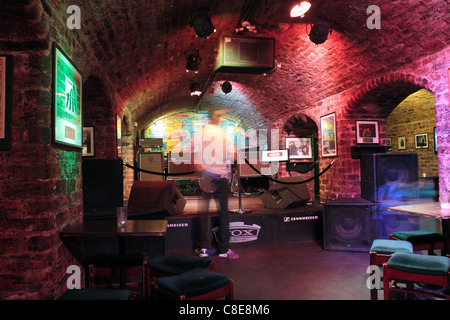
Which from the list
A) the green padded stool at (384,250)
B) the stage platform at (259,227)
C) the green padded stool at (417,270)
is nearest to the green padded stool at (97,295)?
the green padded stool at (417,270)

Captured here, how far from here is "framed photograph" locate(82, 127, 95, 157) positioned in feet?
15.1

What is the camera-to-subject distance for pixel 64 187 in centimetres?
251

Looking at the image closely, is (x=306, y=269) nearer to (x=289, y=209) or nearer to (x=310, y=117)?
(x=289, y=209)

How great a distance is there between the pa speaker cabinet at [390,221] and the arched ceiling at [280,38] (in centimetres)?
227

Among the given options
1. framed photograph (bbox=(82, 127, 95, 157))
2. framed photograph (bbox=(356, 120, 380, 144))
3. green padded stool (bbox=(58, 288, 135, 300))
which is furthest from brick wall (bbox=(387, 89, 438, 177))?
green padded stool (bbox=(58, 288, 135, 300))

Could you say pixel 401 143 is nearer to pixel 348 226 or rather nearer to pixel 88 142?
pixel 348 226

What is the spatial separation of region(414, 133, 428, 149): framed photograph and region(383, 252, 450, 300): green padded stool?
8.37m

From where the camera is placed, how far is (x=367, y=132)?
6.13 m

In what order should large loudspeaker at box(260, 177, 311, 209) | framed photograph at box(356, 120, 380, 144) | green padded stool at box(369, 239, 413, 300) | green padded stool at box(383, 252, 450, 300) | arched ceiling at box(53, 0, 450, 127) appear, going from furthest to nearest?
1. framed photograph at box(356, 120, 380, 144)
2. large loudspeaker at box(260, 177, 311, 209)
3. arched ceiling at box(53, 0, 450, 127)
4. green padded stool at box(369, 239, 413, 300)
5. green padded stool at box(383, 252, 450, 300)

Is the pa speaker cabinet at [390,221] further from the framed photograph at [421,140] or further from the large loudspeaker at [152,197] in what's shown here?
the framed photograph at [421,140]

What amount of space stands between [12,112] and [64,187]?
2.22ft

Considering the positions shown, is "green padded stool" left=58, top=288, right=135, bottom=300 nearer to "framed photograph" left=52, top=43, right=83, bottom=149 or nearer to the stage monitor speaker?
"framed photograph" left=52, top=43, right=83, bottom=149

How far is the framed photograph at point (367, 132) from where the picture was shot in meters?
6.09

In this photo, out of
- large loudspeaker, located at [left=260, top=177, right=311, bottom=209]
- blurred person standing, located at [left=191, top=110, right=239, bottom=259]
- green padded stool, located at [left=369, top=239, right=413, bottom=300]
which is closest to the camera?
green padded stool, located at [left=369, top=239, right=413, bottom=300]
